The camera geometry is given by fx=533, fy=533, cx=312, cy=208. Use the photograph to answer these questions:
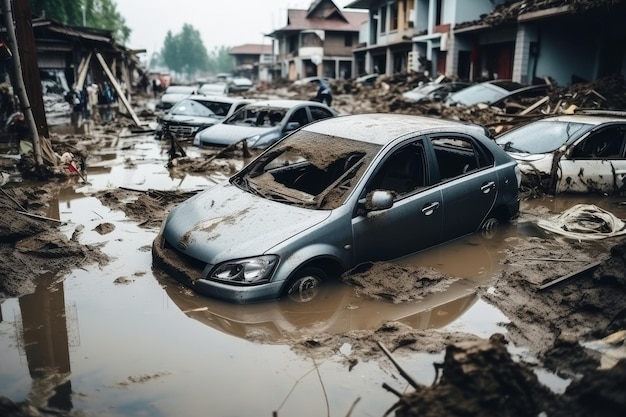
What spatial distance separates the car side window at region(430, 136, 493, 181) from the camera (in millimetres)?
6316

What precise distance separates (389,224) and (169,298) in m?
2.20

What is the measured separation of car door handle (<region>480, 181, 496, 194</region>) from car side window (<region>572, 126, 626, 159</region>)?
→ 3321 mm

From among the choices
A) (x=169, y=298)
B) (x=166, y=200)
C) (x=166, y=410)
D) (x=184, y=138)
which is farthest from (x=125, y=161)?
(x=166, y=410)

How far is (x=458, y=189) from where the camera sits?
19.3 ft

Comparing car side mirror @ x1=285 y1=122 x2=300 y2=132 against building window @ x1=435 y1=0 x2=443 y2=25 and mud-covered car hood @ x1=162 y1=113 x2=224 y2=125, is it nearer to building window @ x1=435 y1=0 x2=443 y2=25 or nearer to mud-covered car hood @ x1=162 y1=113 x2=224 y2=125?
mud-covered car hood @ x1=162 y1=113 x2=224 y2=125

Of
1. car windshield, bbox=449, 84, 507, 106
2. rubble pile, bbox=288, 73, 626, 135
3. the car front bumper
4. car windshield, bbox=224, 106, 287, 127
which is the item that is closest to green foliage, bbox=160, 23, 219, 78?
rubble pile, bbox=288, 73, 626, 135

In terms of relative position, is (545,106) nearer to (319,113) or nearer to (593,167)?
(319,113)

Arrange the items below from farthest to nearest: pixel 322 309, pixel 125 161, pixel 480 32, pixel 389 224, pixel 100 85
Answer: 1. pixel 100 85
2. pixel 480 32
3. pixel 125 161
4. pixel 389 224
5. pixel 322 309

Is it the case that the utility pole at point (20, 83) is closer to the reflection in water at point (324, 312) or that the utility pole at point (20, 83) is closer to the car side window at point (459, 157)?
Result: the reflection in water at point (324, 312)

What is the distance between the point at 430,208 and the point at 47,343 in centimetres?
374

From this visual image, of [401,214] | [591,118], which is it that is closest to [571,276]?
[401,214]

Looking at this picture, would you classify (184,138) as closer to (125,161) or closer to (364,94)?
(125,161)

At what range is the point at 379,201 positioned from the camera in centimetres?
490

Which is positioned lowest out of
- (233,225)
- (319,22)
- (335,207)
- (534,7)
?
(233,225)
